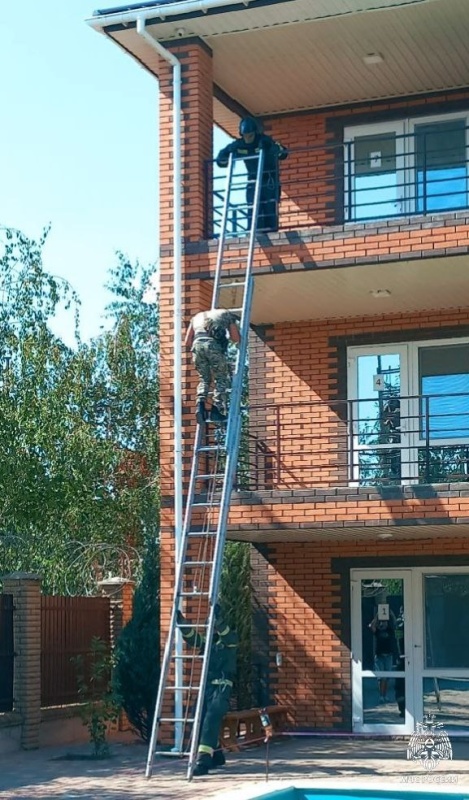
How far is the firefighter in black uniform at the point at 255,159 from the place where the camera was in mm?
16078

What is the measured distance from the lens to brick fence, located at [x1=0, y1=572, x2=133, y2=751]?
55.0ft

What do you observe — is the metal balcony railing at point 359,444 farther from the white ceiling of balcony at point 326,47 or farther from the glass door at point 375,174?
the white ceiling of balcony at point 326,47

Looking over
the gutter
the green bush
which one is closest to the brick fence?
the green bush

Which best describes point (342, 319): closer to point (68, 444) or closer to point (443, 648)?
point (443, 648)

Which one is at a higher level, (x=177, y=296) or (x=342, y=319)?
(x=342, y=319)

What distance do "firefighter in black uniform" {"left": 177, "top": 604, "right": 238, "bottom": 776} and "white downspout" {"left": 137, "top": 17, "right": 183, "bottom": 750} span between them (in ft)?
3.78

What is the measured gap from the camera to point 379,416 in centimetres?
1711

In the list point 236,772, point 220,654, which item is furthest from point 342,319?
point 236,772

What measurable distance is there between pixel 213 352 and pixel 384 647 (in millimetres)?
5089

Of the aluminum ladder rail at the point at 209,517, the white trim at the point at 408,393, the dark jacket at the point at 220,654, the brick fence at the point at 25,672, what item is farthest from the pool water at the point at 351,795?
the brick fence at the point at 25,672

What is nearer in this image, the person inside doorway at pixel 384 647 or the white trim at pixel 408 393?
the white trim at pixel 408 393

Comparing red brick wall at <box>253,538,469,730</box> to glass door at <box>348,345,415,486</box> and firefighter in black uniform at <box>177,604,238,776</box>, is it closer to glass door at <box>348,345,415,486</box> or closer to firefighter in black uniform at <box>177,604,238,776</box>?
glass door at <box>348,345,415,486</box>

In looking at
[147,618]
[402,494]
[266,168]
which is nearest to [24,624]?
[147,618]

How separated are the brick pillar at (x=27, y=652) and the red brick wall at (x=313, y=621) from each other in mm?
3037
